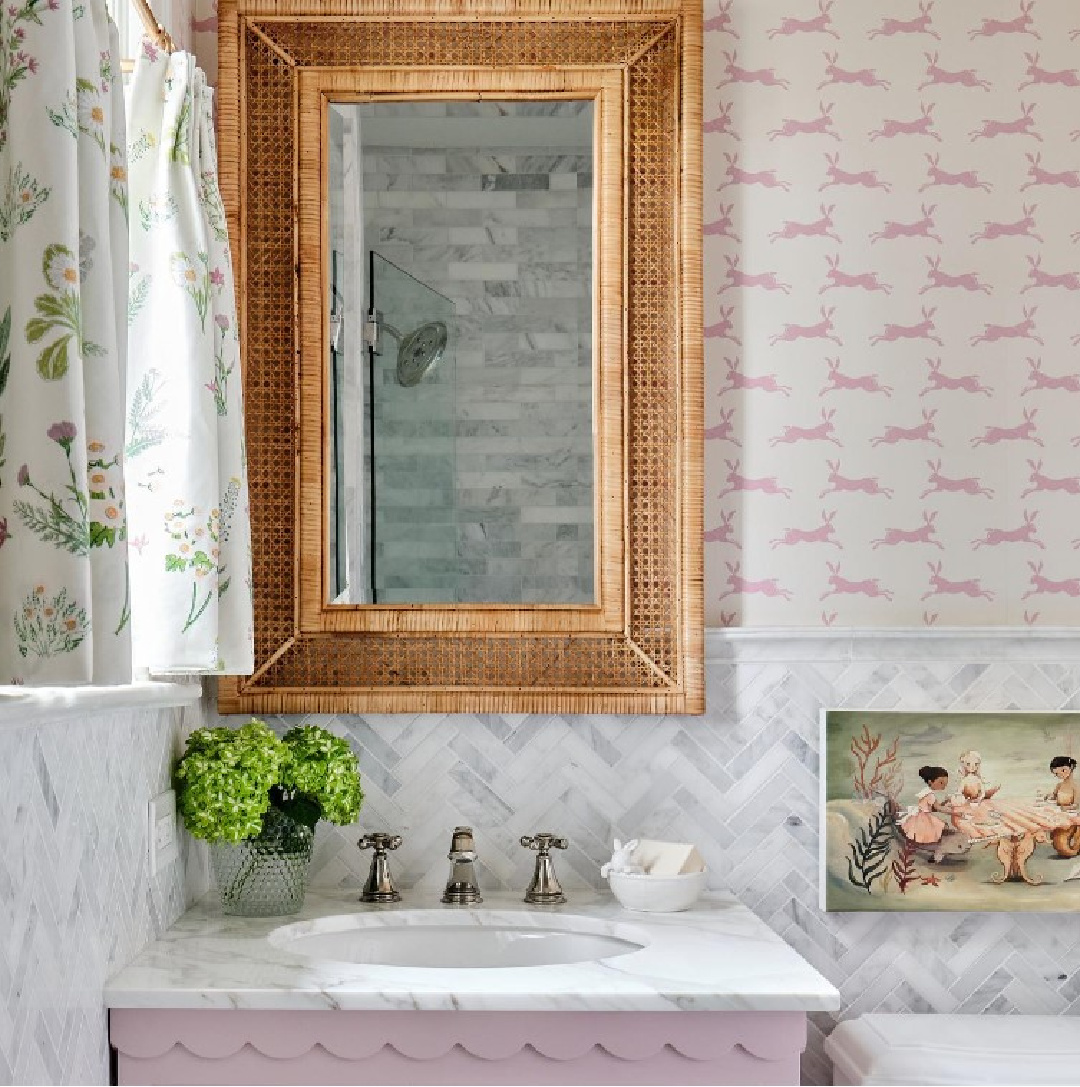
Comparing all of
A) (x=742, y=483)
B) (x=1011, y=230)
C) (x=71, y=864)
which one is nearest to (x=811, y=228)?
(x=1011, y=230)

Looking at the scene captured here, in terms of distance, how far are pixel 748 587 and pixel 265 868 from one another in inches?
34.8

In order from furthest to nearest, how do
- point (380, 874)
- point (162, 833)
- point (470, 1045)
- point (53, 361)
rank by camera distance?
point (380, 874) < point (162, 833) < point (470, 1045) < point (53, 361)

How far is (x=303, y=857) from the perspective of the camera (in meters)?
2.07

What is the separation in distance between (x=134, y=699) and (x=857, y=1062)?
1.15 metres

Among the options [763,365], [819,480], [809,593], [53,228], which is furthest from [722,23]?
[53,228]

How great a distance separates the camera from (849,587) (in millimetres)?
2293

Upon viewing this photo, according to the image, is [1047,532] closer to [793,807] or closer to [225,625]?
[793,807]

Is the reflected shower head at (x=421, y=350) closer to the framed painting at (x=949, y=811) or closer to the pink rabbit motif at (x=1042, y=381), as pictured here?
the framed painting at (x=949, y=811)

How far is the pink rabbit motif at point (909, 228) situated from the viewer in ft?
7.57

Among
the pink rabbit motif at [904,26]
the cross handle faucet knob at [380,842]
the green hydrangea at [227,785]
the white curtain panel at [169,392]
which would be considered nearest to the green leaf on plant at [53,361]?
the white curtain panel at [169,392]

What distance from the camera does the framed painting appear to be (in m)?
2.25

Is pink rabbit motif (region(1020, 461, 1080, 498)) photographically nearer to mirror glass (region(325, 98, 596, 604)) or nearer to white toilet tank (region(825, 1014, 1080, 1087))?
mirror glass (region(325, 98, 596, 604))

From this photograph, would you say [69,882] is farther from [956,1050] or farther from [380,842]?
[956,1050]

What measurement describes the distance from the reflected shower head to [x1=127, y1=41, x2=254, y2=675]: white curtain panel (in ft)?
1.52
